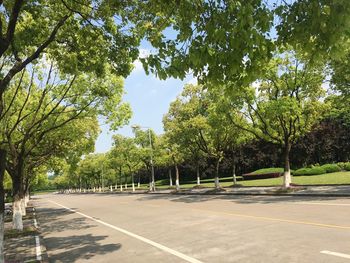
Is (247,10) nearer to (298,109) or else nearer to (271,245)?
(271,245)

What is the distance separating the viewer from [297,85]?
28.7 m

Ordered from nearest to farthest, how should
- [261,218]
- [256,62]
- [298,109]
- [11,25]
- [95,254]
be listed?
[256,62], [11,25], [95,254], [261,218], [298,109]

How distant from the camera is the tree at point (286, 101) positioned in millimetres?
27395

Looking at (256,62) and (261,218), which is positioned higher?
(256,62)

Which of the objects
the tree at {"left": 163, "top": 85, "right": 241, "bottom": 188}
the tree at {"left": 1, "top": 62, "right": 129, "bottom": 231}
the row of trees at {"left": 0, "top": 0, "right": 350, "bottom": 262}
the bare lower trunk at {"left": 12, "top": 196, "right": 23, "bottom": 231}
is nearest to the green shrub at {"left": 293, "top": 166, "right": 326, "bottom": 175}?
the tree at {"left": 163, "top": 85, "right": 241, "bottom": 188}

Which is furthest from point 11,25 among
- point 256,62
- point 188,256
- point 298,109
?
point 298,109

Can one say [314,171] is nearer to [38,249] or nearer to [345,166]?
[345,166]

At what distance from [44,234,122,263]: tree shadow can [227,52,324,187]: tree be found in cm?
1557

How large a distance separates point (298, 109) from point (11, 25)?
22.6 m

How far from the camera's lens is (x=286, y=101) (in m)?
26.8

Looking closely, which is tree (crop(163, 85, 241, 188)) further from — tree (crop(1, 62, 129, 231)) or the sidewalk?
the sidewalk

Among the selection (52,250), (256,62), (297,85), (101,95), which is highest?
(297,85)

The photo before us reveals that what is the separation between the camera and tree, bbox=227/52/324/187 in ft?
89.9

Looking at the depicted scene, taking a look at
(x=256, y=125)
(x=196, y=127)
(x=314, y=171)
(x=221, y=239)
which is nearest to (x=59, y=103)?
(x=221, y=239)
